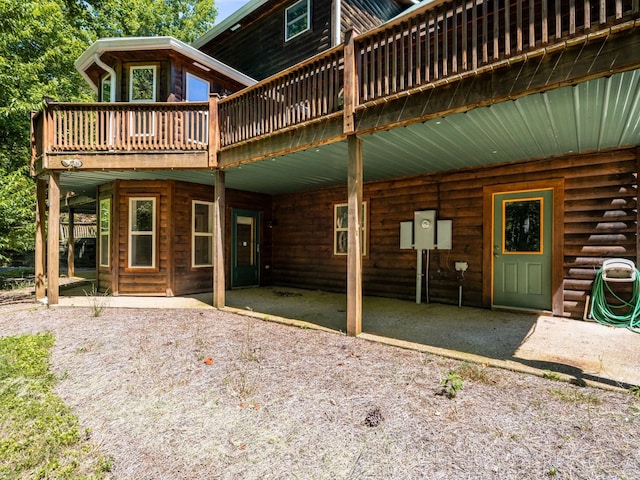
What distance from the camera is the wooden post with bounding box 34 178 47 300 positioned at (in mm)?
6977

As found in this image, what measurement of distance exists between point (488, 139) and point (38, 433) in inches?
215

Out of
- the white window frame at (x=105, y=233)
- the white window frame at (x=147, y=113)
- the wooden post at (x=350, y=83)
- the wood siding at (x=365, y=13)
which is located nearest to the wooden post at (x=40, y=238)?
the white window frame at (x=105, y=233)

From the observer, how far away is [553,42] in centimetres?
285

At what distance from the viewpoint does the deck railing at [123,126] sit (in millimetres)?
6230

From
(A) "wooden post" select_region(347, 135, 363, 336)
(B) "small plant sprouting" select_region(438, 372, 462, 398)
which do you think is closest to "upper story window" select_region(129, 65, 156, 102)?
(A) "wooden post" select_region(347, 135, 363, 336)

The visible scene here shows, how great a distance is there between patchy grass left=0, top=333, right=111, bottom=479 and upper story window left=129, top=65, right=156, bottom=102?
662 centimetres

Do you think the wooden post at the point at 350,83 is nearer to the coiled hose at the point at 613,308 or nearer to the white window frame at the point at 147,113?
the white window frame at the point at 147,113

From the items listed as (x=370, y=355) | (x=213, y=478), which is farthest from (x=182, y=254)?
(x=213, y=478)

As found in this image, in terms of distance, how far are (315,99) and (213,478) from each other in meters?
4.32

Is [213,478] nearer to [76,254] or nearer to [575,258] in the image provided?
[575,258]

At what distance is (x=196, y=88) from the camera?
8367mm

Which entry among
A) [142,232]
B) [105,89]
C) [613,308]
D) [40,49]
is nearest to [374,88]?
[613,308]

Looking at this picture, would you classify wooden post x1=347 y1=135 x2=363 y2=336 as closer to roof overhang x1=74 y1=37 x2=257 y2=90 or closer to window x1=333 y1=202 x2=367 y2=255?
window x1=333 y1=202 x2=367 y2=255

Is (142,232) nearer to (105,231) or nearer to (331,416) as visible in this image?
(105,231)
